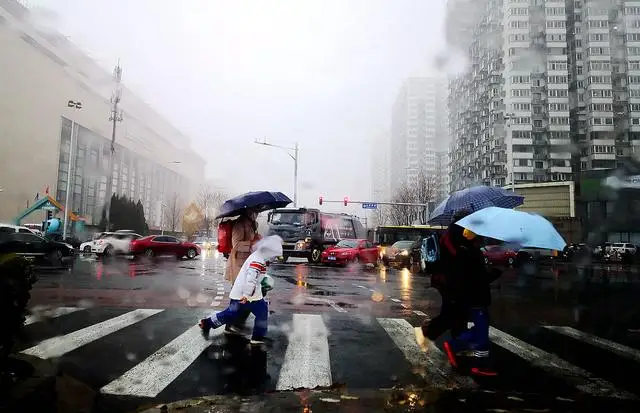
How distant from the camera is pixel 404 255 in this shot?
73.5 ft

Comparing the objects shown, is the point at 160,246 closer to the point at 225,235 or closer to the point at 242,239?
the point at 225,235

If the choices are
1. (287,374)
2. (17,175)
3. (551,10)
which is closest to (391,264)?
(17,175)

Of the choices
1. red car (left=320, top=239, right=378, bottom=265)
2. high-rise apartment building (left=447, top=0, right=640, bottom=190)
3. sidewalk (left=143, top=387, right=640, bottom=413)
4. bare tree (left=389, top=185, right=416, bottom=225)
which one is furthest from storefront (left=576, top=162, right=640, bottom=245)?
sidewalk (left=143, top=387, right=640, bottom=413)

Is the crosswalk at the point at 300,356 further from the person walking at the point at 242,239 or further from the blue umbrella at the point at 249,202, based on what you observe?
the blue umbrella at the point at 249,202

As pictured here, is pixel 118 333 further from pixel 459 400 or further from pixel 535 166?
pixel 535 166

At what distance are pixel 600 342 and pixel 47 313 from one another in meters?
8.63

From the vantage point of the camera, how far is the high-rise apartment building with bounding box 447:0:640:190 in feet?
143

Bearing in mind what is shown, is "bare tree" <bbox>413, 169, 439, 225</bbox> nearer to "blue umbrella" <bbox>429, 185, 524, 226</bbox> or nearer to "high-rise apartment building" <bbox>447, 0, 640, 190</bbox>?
"high-rise apartment building" <bbox>447, 0, 640, 190</bbox>

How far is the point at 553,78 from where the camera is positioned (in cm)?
6084

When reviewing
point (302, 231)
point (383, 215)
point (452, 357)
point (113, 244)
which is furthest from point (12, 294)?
point (383, 215)

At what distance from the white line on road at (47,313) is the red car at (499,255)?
81.4 feet

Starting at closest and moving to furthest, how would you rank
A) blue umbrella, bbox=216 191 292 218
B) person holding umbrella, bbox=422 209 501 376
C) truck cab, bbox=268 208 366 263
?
1. person holding umbrella, bbox=422 209 501 376
2. blue umbrella, bbox=216 191 292 218
3. truck cab, bbox=268 208 366 263

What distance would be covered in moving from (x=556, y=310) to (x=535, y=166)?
6437cm

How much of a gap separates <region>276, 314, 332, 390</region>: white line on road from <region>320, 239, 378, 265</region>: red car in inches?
554
